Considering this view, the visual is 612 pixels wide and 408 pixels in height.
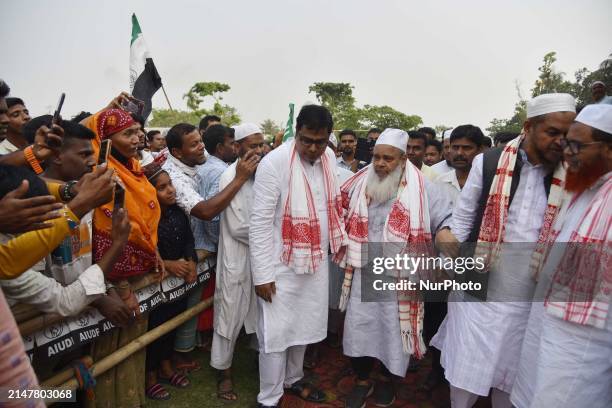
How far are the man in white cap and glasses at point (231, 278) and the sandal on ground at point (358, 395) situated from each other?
909mm

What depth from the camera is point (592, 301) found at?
187 cm

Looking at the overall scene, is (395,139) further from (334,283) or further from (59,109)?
(59,109)

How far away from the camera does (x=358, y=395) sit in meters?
3.05

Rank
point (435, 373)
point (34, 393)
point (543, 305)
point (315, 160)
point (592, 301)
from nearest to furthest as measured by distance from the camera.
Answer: point (34, 393) < point (592, 301) < point (543, 305) < point (315, 160) < point (435, 373)

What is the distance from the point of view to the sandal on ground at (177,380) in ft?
10.5

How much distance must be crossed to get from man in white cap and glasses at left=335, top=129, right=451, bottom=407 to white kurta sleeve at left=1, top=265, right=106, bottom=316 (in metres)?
1.78

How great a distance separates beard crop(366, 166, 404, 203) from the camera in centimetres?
306

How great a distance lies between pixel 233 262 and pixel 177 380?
42.9 inches

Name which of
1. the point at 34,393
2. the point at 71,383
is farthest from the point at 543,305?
the point at 71,383

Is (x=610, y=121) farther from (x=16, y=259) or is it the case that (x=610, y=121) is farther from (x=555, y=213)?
(x=16, y=259)

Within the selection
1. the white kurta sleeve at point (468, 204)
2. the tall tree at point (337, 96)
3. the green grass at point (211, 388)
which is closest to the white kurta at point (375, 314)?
the white kurta sleeve at point (468, 204)

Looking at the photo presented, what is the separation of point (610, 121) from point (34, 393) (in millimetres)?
2480

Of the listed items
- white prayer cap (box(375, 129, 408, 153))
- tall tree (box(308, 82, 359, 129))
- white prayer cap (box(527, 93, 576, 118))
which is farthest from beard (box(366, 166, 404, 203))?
tall tree (box(308, 82, 359, 129))

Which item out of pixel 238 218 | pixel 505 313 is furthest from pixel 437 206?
pixel 238 218
